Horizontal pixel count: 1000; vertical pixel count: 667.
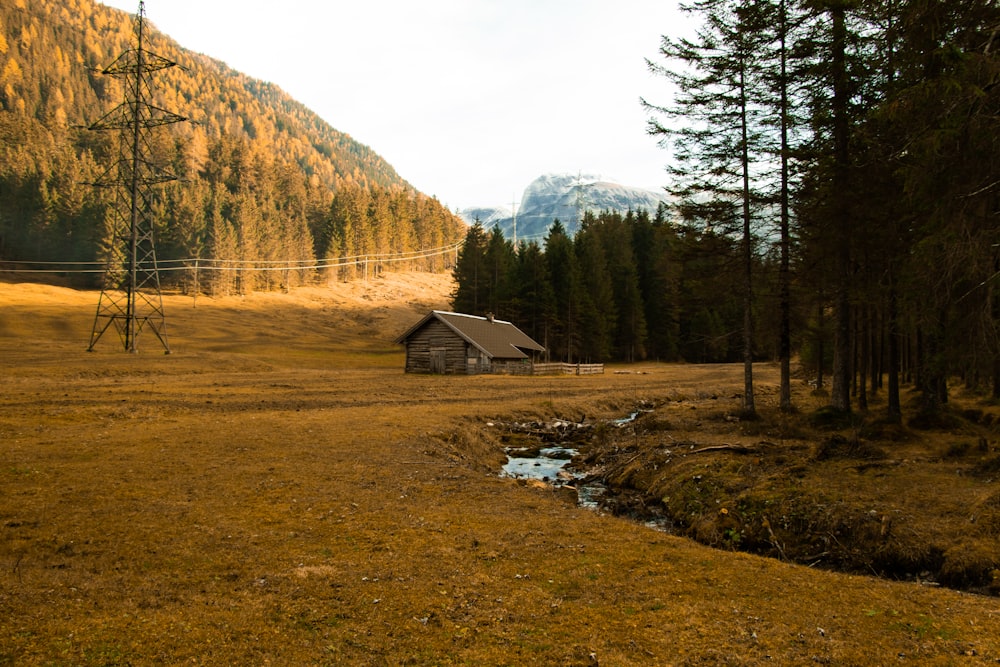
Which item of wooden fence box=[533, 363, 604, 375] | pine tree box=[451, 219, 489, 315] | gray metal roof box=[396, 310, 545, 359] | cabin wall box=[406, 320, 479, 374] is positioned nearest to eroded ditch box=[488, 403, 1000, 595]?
gray metal roof box=[396, 310, 545, 359]

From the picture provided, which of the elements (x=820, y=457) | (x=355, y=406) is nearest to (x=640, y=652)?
(x=820, y=457)

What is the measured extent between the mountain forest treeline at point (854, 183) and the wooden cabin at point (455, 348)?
83.7 feet

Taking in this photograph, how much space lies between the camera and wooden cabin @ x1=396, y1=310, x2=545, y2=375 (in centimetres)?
4950

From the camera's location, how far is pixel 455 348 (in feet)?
164

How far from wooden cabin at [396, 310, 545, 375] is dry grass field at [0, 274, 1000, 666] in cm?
3053

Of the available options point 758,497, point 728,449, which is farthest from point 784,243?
point 758,497

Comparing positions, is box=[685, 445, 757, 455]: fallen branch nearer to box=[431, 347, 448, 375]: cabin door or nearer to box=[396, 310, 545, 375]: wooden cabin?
box=[396, 310, 545, 375]: wooden cabin

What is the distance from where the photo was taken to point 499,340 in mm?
53250

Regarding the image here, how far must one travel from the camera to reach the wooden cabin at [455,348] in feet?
162

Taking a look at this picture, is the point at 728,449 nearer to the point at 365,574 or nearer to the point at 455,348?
the point at 365,574

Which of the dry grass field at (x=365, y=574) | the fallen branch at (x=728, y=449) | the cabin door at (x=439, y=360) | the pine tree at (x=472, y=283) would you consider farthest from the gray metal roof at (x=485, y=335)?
the fallen branch at (x=728, y=449)

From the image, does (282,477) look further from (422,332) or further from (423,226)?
(423,226)

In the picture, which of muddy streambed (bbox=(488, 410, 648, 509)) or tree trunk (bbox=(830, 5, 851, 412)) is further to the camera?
tree trunk (bbox=(830, 5, 851, 412))

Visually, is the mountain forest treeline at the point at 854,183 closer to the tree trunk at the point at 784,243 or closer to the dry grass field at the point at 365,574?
the tree trunk at the point at 784,243
